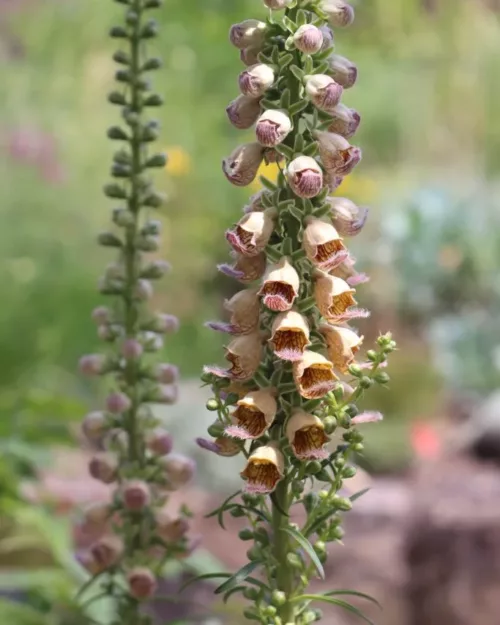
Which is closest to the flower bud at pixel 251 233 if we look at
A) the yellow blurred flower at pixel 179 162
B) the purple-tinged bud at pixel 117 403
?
the purple-tinged bud at pixel 117 403

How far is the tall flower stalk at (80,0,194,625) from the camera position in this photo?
0.62 metres

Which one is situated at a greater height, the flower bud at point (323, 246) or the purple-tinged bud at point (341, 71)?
the purple-tinged bud at point (341, 71)

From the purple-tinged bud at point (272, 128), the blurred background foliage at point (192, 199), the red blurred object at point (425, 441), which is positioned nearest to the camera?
the purple-tinged bud at point (272, 128)

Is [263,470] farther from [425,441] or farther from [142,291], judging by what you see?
[425,441]

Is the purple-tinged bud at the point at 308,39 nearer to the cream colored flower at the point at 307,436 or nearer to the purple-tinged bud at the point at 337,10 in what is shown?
the purple-tinged bud at the point at 337,10

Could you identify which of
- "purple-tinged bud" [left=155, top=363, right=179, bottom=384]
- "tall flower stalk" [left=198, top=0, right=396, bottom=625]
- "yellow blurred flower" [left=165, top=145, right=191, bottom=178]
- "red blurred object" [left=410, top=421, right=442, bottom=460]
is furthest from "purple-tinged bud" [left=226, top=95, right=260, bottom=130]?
"yellow blurred flower" [left=165, top=145, right=191, bottom=178]

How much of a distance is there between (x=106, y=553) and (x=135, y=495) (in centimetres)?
5

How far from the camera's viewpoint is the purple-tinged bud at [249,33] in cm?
47

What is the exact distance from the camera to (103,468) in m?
0.62

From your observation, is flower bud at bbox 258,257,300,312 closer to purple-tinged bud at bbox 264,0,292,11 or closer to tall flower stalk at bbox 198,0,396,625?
tall flower stalk at bbox 198,0,396,625

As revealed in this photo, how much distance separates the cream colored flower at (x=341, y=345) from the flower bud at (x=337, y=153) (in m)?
0.08

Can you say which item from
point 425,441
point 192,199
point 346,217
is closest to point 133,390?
point 346,217

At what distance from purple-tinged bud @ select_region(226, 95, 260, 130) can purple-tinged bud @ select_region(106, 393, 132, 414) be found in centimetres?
23

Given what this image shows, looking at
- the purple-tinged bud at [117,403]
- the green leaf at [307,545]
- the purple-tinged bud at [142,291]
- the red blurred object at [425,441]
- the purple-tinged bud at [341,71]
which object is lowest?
the green leaf at [307,545]
